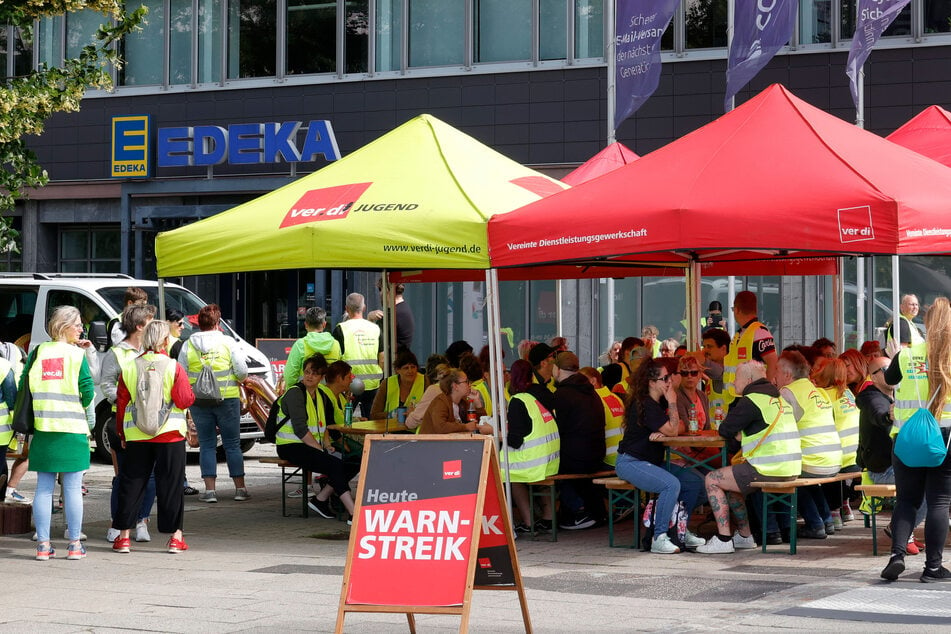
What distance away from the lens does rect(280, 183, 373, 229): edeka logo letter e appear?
38.2 ft

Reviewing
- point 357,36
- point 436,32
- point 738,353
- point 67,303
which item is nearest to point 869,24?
point 738,353

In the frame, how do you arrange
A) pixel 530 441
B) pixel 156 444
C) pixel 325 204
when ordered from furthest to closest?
pixel 325 204, pixel 530 441, pixel 156 444

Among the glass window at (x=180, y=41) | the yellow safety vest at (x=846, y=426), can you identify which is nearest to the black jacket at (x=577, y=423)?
the yellow safety vest at (x=846, y=426)

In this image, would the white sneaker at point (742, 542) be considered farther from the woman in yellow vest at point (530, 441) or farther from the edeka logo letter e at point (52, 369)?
the edeka logo letter e at point (52, 369)

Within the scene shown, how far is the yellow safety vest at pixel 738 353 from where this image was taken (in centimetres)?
1256

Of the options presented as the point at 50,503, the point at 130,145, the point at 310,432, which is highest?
the point at 130,145

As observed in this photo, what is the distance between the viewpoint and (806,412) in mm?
10492

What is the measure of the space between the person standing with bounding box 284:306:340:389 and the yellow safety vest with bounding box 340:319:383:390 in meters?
0.17

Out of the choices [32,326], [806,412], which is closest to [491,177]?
[806,412]

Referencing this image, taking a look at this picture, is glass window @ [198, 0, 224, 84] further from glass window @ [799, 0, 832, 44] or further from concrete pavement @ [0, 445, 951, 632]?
concrete pavement @ [0, 445, 951, 632]

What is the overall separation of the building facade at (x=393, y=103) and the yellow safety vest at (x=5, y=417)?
12503 mm

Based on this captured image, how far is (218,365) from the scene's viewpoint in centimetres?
1351

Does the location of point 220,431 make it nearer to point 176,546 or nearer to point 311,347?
point 311,347

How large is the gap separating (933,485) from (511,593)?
2750 millimetres
